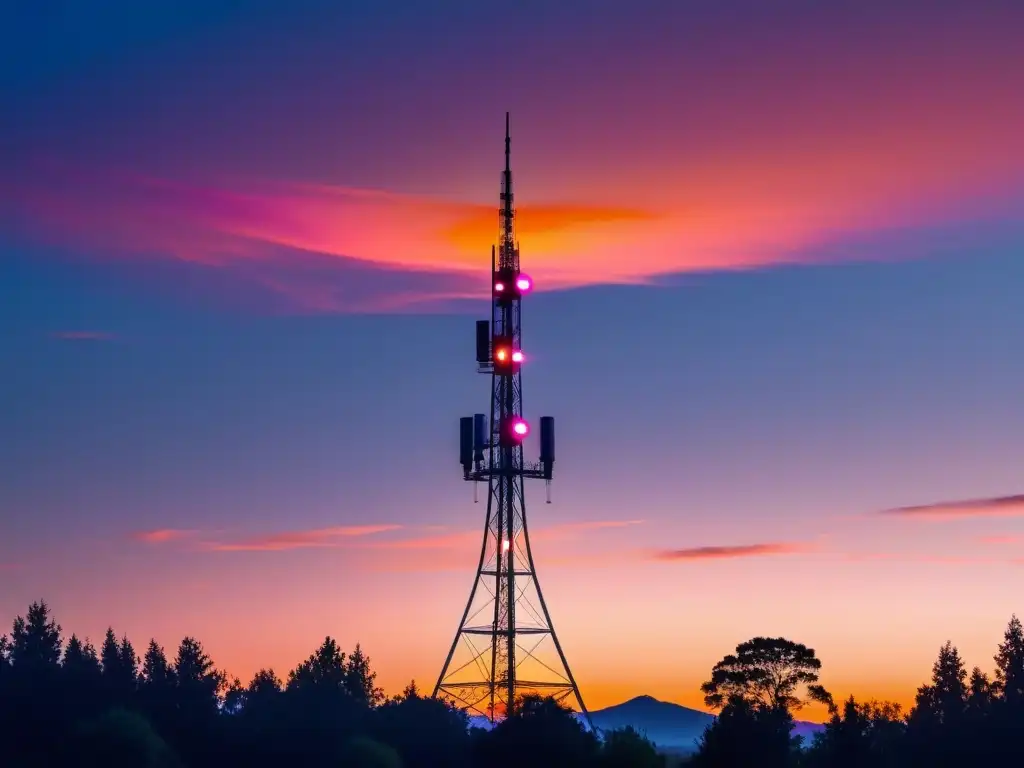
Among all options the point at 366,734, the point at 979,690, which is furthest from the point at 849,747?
the point at 979,690

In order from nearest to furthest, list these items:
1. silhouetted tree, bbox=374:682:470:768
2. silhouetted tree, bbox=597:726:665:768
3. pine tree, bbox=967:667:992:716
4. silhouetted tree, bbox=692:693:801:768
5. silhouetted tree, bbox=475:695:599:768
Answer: silhouetted tree, bbox=692:693:801:768 < silhouetted tree, bbox=475:695:599:768 < silhouetted tree, bbox=597:726:665:768 < silhouetted tree, bbox=374:682:470:768 < pine tree, bbox=967:667:992:716

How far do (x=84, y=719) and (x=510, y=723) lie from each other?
98.7 ft

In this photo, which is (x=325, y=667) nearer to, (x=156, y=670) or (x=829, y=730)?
(x=156, y=670)

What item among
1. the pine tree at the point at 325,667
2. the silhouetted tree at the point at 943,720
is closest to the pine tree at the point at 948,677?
the silhouetted tree at the point at 943,720

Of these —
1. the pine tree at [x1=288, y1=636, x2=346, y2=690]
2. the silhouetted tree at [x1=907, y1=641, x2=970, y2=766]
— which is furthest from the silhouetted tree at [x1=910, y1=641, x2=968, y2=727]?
the pine tree at [x1=288, y1=636, x2=346, y2=690]

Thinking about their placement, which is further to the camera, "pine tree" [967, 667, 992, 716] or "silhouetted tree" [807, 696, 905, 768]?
"pine tree" [967, 667, 992, 716]

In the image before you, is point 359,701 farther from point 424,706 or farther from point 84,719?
point 84,719

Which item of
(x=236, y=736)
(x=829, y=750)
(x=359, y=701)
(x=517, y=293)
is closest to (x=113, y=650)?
(x=359, y=701)

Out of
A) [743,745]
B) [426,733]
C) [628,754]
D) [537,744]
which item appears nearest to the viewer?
[743,745]

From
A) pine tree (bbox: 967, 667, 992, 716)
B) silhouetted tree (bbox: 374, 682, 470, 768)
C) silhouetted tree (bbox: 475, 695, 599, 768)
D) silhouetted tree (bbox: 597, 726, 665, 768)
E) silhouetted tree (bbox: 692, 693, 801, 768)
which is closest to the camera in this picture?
silhouetted tree (bbox: 692, 693, 801, 768)

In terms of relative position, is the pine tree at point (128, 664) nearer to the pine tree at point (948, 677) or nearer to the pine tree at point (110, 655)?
the pine tree at point (110, 655)

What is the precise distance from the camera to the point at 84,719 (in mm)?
127500

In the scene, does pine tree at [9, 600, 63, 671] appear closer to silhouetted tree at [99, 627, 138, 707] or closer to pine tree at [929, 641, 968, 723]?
silhouetted tree at [99, 627, 138, 707]

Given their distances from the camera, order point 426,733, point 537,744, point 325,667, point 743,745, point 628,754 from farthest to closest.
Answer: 1. point 325,667
2. point 426,733
3. point 628,754
4. point 537,744
5. point 743,745
